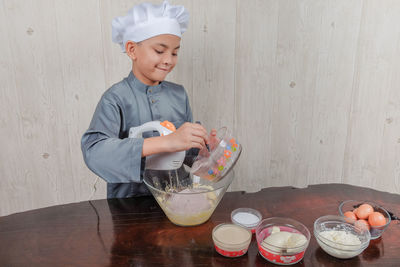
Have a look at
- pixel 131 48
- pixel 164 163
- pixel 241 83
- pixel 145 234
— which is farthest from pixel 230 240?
pixel 241 83

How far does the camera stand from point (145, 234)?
992 mm

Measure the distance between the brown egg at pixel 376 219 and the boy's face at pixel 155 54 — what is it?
854 millimetres

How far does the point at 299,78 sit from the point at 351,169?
26.1 inches

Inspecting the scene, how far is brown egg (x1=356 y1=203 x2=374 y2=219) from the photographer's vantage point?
3.40ft

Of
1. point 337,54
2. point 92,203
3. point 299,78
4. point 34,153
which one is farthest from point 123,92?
point 337,54

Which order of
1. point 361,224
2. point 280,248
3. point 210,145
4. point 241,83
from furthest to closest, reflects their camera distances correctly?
1. point 241,83
2. point 210,145
3. point 361,224
4. point 280,248

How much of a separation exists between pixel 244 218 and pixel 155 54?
0.67m

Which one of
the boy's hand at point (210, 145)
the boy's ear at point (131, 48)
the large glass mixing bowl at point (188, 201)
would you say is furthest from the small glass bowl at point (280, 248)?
the boy's ear at point (131, 48)

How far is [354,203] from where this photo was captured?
1147 mm

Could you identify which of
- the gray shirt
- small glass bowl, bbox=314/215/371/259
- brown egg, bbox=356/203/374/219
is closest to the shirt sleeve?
the gray shirt

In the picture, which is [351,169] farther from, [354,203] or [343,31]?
[354,203]

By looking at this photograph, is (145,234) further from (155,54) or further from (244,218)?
(155,54)

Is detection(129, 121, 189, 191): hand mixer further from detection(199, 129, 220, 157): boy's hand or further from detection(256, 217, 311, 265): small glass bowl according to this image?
detection(256, 217, 311, 265): small glass bowl

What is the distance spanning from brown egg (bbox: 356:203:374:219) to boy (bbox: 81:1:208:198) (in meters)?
0.53
